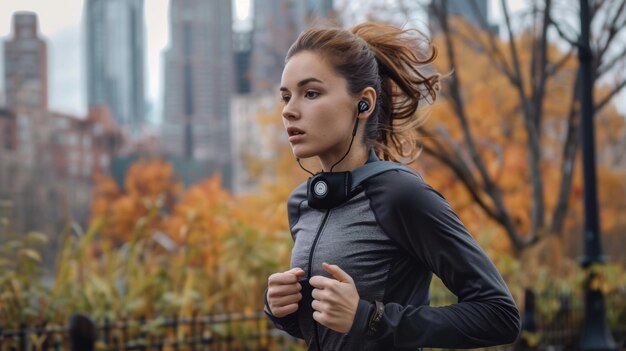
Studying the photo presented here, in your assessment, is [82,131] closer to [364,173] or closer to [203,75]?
[203,75]

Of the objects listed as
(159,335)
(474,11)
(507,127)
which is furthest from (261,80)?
(159,335)

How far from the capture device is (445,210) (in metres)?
1.90

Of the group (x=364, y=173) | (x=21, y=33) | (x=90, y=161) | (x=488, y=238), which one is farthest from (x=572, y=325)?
(x=21, y=33)

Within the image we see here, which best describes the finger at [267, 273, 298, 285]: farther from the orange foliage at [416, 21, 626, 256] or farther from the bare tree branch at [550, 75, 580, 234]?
the orange foliage at [416, 21, 626, 256]

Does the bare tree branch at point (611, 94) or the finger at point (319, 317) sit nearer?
the finger at point (319, 317)

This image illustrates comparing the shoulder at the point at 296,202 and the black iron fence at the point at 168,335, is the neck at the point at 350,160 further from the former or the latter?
the black iron fence at the point at 168,335

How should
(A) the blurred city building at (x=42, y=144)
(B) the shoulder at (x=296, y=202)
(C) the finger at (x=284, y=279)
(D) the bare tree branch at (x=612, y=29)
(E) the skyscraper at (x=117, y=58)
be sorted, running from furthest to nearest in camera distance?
(E) the skyscraper at (x=117, y=58) < (A) the blurred city building at (x=42, y=144) < (D) the bare tree branch at (x=612, y=29) < (B) the shoulder at (x=296, y=202) < (C) the finger at (x=284, y=279)

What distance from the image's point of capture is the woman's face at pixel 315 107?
1.97 metres

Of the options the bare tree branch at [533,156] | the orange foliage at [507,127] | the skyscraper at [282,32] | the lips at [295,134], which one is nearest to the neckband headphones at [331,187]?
the lips at [295,134]

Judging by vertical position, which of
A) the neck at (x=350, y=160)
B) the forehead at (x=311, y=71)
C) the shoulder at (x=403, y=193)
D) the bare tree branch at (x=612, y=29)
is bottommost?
the shoulder at (x=403, y=193)

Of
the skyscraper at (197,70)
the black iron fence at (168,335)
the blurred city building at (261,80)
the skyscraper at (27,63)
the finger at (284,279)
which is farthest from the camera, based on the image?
the skyscraper at (197,70)

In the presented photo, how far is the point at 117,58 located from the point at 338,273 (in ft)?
459

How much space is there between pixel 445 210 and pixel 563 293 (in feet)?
30.7

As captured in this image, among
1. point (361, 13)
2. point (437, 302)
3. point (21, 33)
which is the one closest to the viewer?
point (437, 302)
